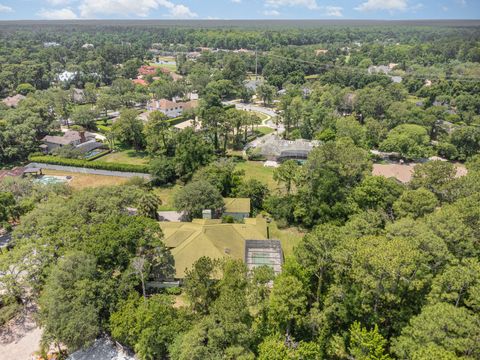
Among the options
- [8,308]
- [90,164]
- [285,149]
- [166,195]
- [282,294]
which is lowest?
[166,195]

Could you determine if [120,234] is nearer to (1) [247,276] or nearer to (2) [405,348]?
(1) [247,276]

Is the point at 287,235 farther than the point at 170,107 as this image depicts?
No

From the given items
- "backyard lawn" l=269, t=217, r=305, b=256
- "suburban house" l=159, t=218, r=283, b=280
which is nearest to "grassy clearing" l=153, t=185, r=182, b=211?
"suburban house" l=159, t=218, r=283, b=280

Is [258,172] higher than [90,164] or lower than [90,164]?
lower

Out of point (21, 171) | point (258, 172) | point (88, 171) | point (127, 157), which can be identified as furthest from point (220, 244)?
point (21, 171)

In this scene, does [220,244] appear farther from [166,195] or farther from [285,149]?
[285,149]

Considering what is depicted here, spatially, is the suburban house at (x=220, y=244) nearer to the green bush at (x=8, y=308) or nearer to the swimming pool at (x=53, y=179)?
the green bush at (x=8, y=308)

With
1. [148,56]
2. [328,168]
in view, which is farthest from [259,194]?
[148,56]

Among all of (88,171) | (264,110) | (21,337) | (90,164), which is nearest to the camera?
(21,337)
